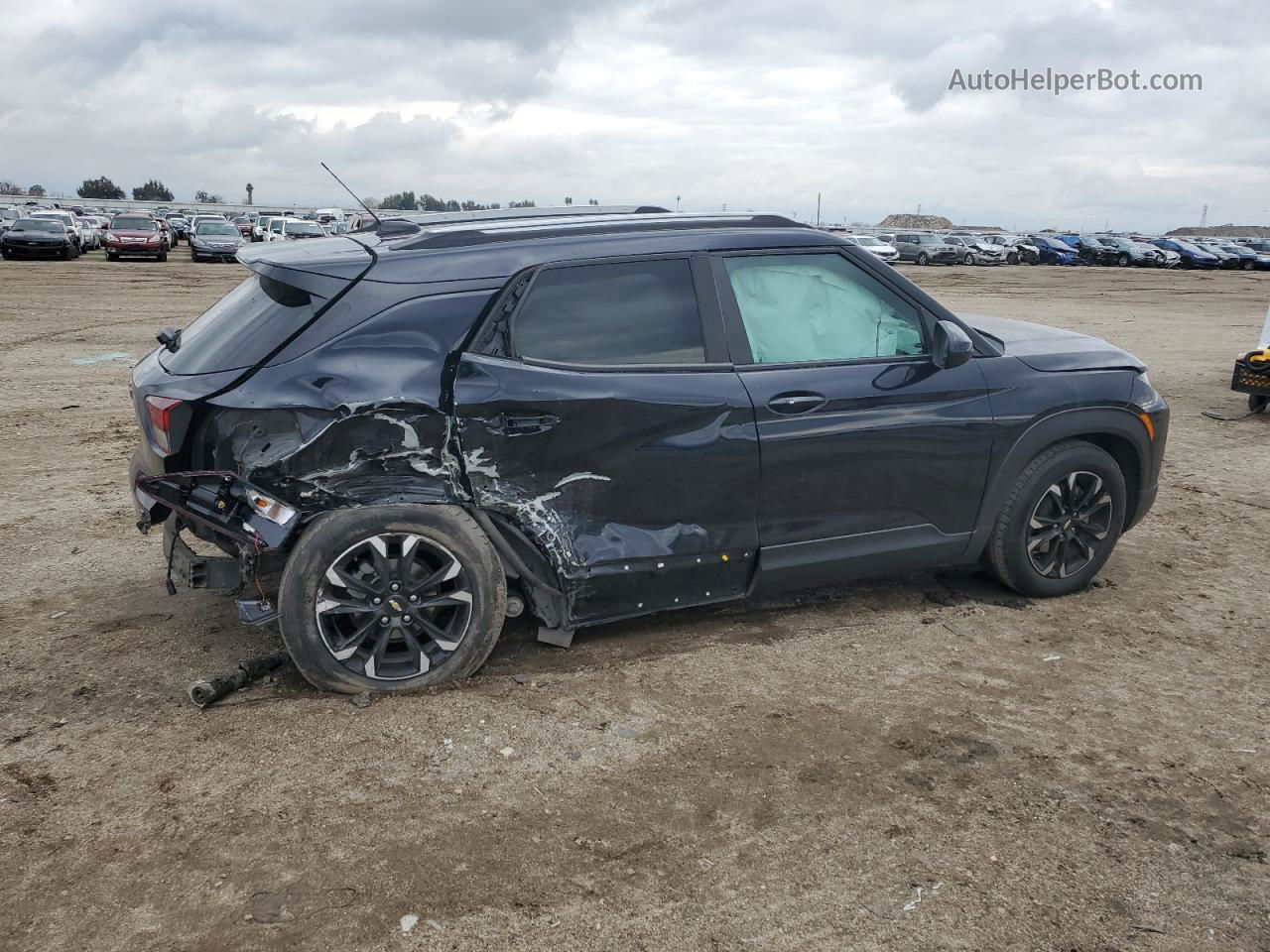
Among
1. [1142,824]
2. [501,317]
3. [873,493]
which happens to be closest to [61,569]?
[501,317]

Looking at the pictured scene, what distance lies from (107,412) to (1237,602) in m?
8.90

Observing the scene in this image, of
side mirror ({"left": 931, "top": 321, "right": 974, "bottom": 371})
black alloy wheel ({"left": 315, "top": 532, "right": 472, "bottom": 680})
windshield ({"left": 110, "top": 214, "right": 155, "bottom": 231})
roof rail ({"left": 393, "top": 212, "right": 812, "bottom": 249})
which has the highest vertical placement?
windshield ({"left": 110, "top": 214, "right": 155, "bottom": 231})

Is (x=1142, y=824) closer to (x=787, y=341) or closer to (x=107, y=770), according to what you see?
(x=787, y=341)

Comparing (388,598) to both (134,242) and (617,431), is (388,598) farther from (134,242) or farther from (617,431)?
(134,242)

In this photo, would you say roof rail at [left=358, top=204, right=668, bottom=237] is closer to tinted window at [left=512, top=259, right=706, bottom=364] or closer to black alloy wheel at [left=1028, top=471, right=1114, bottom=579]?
tinted window at [left=512, top=259, right=706, bottom=364]

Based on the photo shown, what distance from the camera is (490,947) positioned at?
8.95 ft

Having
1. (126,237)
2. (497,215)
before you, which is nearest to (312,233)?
(126,237)

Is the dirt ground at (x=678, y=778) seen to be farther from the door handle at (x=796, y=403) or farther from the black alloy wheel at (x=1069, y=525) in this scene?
the door handle at (x=796, y=403)

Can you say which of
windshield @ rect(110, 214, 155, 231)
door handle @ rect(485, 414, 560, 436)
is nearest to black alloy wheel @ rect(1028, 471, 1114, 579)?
door handle @ rect(485, 414, 560, 436)

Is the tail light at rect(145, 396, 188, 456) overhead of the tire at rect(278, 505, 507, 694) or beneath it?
overhead

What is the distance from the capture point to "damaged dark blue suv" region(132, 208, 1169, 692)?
396cm

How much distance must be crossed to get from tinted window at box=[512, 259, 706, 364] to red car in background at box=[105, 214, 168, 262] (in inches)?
1342

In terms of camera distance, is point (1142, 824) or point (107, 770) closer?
point (1142, 824)

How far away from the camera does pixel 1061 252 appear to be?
2060 inches
